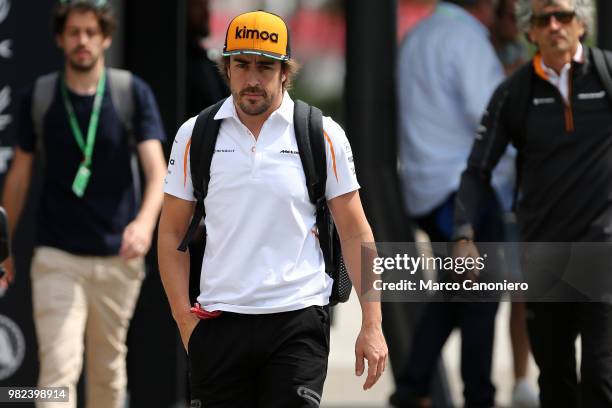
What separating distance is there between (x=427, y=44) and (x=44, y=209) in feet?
7.54

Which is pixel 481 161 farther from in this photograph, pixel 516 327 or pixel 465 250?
pixel 516 327

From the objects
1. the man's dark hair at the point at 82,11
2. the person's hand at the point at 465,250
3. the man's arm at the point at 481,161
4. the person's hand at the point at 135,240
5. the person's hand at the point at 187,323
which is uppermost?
the man's dark hair at the point at 82,11

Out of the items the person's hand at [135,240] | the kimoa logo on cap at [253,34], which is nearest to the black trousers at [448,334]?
the person's hand at [135,240]

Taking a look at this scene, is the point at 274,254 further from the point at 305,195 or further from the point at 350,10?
the point at 350,10

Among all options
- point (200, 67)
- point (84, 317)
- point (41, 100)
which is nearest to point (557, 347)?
point (84, 317)

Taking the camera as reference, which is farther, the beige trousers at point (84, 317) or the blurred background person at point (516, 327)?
Answer: the blurred background person at point (516, 327)

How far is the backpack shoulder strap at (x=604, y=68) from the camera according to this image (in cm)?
628

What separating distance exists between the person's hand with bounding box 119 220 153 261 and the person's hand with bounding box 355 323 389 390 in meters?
1.72

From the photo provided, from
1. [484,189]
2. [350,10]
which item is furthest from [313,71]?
[484,189]

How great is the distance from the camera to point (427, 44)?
7.88 m

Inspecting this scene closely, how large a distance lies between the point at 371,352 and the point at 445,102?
3114 mm

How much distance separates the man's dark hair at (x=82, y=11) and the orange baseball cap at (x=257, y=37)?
201 centimetres

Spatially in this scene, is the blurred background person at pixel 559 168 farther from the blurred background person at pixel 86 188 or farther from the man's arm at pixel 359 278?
the blurred background person at pixel 86 188

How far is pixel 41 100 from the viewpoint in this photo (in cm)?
678
